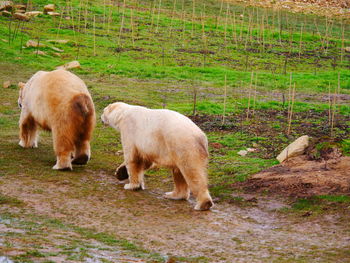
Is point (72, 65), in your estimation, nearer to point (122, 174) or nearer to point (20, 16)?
point (20, 16)

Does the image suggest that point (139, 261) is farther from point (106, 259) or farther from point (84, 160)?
point (84, 160)

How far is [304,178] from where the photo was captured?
31.9 ft

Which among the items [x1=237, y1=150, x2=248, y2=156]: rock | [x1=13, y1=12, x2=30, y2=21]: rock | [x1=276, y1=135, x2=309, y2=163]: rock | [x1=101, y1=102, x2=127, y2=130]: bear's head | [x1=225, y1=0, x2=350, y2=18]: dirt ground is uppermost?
[x1=225, y1=0, x2=350, y2=18]: dirt ground

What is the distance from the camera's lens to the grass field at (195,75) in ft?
38.1

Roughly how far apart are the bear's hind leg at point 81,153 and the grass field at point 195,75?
0.20 metres

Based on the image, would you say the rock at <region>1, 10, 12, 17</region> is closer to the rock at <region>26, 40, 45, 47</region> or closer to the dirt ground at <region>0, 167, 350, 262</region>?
the rock at <region>26, 40, 45, 47</region>

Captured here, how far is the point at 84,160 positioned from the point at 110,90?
6.89 metres

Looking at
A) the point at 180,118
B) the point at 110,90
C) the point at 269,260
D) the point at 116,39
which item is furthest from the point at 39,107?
the point at 116,39

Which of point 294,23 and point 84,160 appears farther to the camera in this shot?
point 294,23

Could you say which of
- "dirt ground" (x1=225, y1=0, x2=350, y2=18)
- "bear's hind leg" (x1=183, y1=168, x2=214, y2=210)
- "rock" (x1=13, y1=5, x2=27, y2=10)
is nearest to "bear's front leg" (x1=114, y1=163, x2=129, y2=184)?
"bear's hind leg" (x1=183, y1=168, x2=214, y2=210)

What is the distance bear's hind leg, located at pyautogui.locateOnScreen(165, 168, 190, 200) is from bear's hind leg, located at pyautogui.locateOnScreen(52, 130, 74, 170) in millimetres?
1946

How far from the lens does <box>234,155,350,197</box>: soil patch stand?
30.7 feet

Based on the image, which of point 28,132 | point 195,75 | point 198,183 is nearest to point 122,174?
point 198,183

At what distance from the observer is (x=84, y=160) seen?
10781 millimetres
